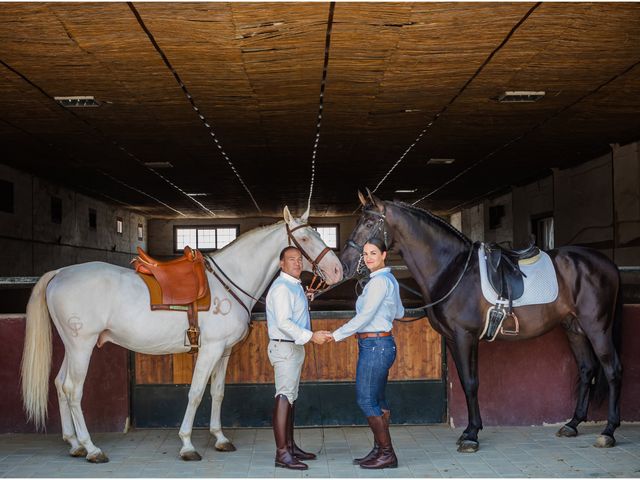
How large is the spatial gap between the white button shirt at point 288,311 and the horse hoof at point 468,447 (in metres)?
1.39

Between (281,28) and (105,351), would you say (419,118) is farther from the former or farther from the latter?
(105,351)

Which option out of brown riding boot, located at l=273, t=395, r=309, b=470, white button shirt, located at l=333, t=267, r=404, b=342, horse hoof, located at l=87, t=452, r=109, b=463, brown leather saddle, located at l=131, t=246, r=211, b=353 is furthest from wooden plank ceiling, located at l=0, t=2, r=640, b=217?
horse hoof, located at l=87, t=452, r=109, b=463

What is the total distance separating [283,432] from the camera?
12.9 ft

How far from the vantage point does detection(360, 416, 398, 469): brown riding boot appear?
3.91 m

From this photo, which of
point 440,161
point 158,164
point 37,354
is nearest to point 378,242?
point 37,354

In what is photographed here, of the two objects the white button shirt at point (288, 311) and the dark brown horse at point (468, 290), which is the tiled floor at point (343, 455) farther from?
the white button shirt at point (288, 311)

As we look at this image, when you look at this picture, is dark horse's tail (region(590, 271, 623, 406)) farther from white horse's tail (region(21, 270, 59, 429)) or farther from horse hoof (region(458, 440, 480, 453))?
white horse's tail (region(21, 270, 59, 429))

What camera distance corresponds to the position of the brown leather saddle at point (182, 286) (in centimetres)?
432

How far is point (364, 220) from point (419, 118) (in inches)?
132

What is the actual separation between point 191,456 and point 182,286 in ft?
3.60

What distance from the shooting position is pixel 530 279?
4598 millimetres

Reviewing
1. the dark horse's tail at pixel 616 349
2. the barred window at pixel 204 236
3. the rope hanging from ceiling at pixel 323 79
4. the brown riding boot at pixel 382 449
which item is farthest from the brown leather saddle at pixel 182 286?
the barred window at pixel 204 236

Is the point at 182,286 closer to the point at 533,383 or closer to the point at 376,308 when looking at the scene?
the point at 376,308

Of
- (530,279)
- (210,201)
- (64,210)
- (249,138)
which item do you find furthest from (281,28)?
(210,201)
